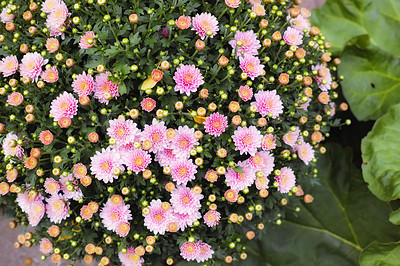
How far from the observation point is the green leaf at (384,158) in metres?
1.21

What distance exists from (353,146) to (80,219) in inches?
45.2

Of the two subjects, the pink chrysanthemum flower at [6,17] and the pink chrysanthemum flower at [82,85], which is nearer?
the pink chrysanthemum flower at [82,85]

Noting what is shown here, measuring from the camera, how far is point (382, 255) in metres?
1.20

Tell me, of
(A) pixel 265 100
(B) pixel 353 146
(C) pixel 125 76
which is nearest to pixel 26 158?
(C) pixel 125 76

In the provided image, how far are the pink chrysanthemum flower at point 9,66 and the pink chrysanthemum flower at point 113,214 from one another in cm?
40

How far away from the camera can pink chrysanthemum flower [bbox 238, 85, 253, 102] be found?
40.8 inches

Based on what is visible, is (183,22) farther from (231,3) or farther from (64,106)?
(64,106)

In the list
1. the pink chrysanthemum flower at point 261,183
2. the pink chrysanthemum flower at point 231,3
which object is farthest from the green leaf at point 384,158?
the pink chrysanthemum flower at point 231,3

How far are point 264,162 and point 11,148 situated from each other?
25.4 inches

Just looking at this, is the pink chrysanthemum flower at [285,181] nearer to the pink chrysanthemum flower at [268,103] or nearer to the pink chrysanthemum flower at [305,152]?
the pink chrysanthemum flower at [305,152]

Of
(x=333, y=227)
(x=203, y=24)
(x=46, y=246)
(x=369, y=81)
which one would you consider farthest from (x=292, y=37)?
(x=46, y=246)

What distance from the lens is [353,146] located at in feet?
5.58

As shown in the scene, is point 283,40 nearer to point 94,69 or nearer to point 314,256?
point 94,69

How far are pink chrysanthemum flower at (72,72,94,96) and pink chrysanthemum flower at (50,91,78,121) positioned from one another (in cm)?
2
